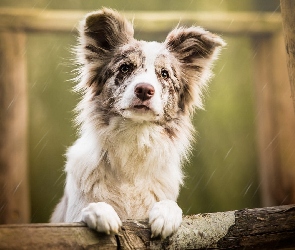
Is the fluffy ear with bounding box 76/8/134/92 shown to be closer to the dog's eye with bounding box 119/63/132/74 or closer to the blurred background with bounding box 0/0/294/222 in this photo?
the dog's eye with bounding box 119/63/132/74

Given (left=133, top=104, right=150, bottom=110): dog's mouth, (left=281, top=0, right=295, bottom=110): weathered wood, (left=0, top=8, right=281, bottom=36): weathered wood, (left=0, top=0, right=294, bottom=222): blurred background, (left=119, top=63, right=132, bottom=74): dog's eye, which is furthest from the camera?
(left=0, top=0, right=294, bottom=222): blurred background

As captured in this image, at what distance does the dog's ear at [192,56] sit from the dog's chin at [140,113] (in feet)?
1.65

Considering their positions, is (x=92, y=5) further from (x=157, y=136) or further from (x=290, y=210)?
(x=290, y=210)

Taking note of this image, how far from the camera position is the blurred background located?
18.4 ft

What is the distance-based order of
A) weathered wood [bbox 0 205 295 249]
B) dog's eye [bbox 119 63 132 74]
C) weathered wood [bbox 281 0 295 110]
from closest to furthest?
weathered wood [bbox 0 205 295 249]
weathered wood [bbox 281 0 295 110]
dog's eye [bbox 119 63 132 74]

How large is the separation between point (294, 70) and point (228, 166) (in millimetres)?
3181

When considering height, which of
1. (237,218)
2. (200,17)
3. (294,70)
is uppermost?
(200,17)

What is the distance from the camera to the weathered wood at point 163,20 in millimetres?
4715

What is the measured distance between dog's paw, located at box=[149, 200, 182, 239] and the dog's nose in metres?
0.70

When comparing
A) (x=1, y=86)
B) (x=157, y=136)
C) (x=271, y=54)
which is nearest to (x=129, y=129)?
(x=157, y=136)

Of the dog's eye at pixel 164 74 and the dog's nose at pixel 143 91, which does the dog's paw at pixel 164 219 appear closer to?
the dog's nose at pixel 143 91

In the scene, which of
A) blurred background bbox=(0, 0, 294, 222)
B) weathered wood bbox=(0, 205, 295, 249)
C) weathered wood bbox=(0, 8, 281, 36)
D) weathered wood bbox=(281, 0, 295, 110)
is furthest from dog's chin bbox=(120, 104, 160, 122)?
blurred background bbox=(0, 0, 294, 222)

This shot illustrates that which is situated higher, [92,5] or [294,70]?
[92,5]

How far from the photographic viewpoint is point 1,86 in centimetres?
445
